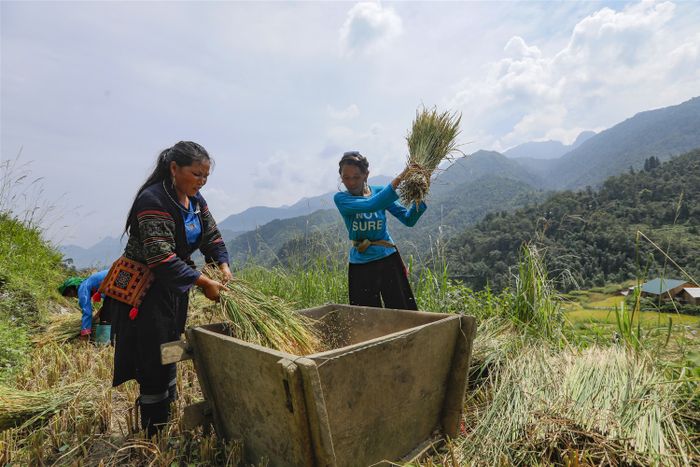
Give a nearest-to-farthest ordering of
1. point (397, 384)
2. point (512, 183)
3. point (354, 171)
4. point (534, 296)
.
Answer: point (397, 384), point (354, 171), point (534, 296), point (512, 183)

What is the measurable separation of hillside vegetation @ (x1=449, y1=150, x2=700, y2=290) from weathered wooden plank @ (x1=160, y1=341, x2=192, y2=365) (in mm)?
2647

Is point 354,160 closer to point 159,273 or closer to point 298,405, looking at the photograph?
point 159,273

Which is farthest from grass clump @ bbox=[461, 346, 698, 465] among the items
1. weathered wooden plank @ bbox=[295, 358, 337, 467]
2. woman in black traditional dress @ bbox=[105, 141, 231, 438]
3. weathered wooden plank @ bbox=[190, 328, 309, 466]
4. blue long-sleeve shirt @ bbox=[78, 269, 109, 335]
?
blue long-sleeve shirt @ bbox=[78, 269, 109, 335]

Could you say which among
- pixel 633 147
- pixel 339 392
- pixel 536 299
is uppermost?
pixel 633 147

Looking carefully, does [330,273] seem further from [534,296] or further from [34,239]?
[34,239]

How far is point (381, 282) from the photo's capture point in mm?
3061

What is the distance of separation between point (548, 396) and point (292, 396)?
1.29 metres

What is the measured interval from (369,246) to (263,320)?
1.18 metres

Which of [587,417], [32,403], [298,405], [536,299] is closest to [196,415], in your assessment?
[298,405]

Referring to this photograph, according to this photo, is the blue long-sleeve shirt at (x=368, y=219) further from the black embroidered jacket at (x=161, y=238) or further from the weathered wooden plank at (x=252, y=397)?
the weathered wooden plank at (x=252, y=397)

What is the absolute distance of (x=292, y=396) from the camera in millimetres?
1423

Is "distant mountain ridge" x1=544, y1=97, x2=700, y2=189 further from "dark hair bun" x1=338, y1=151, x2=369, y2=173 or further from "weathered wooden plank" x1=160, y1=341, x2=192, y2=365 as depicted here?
"weathered wooden plank" x1=160, y1=341, x2=192, y2=365

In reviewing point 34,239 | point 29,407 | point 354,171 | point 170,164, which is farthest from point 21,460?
point 34,239

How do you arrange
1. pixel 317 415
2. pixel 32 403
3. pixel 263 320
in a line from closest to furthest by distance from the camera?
pixel 317 415
pixel 263 320
pixel 32 403
